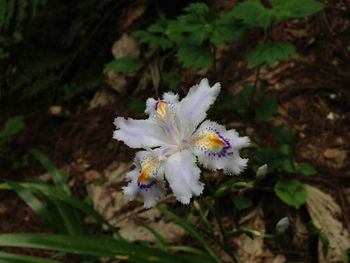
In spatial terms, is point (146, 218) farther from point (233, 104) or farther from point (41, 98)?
point (41, 98)

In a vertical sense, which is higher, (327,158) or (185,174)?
(185,174)

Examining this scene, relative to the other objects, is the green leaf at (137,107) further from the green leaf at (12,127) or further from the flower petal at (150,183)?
the flower petal at (150,183)

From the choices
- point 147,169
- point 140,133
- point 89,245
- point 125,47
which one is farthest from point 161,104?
point 125,47

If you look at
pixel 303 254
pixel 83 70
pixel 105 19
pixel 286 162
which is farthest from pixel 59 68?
pixel 303 254

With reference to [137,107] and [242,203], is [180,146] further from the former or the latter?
[137,107]

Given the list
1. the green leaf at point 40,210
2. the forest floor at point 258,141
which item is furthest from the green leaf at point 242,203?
the green leaf at point 40,210
